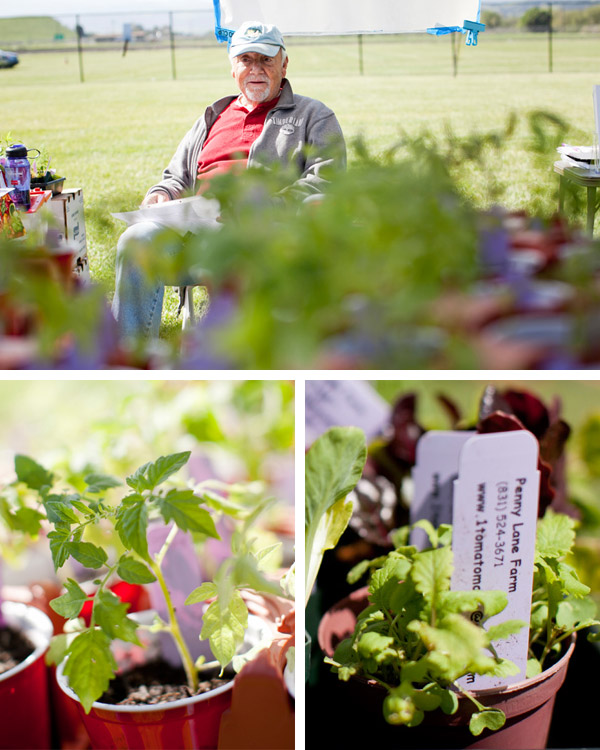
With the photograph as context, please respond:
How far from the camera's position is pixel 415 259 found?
597 millimetres

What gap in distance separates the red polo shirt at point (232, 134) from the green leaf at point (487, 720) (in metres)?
2.29

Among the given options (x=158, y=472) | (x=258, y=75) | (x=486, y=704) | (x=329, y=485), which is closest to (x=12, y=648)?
(x=158, y=472)

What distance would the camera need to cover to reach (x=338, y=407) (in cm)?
103

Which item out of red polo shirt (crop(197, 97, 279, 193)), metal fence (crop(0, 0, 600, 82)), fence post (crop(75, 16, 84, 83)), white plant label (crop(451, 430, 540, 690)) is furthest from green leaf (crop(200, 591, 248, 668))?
metal fence (crop(0, 0, 600, 82))

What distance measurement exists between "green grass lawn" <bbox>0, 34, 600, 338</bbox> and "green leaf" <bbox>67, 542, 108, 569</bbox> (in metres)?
5.70

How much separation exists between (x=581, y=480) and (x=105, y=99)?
44.8 ft

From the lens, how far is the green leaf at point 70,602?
84cm

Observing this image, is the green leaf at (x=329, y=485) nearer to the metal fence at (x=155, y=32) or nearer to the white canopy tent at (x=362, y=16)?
the white canopy tent at (x=362, y=16)

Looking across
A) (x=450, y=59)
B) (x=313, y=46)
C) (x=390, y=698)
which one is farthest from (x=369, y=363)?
(x=313, y=46)

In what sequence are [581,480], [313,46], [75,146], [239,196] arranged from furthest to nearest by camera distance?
[313,46]
[75,146]
[581,480]
[239,196]

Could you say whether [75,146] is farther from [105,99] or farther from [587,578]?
[587,578]

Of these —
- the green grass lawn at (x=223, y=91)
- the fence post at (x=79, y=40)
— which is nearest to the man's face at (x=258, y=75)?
the green grass lawn at (x=223, y=91)

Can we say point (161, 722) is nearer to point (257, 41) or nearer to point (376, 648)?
point (376, 648)

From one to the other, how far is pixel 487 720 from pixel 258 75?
249 centimetres
